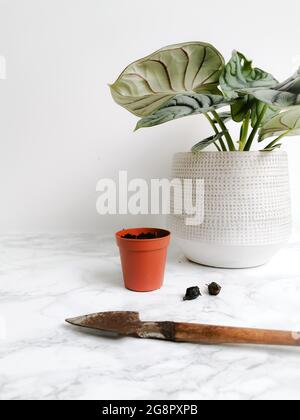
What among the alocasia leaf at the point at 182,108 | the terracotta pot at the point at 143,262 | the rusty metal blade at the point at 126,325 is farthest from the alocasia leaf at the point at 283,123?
the rusty metal blade at the point at 126,325

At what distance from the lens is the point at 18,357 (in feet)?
1.20

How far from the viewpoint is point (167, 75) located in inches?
23.1

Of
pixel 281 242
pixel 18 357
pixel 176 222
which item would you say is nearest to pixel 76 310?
pixel 18 357

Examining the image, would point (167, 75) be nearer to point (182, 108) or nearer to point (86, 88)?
point (182, 108)

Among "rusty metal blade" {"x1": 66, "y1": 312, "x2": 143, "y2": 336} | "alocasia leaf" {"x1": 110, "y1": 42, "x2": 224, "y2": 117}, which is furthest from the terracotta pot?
"alocasia leaf" {"x1": 110, "y1": 42, "x2": 224, "y2": 117}

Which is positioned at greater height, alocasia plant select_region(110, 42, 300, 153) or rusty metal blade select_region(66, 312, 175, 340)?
alocasia plant select_region(110, 42, 300, 153)

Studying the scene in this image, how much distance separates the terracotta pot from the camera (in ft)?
1.79

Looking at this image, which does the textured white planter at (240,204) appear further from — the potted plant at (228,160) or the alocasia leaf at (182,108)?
the alocasia leaf at (182,108)

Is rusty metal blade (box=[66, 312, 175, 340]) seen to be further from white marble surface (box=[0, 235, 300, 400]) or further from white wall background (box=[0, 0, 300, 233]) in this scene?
white wall background (box=[0, 0, 300, 233])

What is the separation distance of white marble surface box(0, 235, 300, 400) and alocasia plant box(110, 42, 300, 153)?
30 centimetres

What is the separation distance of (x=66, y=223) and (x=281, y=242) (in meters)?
0.70

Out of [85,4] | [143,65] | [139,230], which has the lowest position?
[139,230]

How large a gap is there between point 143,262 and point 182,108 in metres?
0.28
